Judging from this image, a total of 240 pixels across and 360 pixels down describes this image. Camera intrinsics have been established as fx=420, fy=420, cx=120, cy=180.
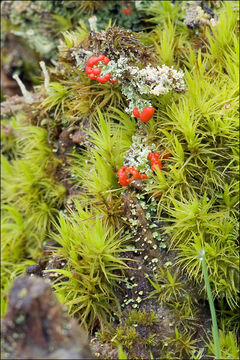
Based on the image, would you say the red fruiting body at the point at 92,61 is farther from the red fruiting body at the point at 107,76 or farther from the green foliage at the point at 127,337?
the green foliage at the point at 127,337

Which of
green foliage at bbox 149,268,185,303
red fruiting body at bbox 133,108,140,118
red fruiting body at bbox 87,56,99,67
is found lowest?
green foliage at bbox 149,268,185,303

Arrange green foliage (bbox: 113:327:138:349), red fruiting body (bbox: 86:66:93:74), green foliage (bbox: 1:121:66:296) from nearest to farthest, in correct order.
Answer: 1. green foliage (bbox: 113:327:138:349)
2. red fruiting body (bbox: 86:66:93:74)
3. green foliage (bbox: 1:121:66:296)

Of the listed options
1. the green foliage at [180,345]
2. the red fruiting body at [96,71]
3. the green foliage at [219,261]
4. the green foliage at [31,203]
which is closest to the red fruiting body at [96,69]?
the red fruiting body at [96,71]

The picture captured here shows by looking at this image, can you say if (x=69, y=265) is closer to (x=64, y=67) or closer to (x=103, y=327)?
(x=103, y=327)

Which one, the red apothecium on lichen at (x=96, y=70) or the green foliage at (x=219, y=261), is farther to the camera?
the red apothecium on lichen at (x=96, y=70)

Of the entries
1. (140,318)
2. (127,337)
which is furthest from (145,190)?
(127,337)

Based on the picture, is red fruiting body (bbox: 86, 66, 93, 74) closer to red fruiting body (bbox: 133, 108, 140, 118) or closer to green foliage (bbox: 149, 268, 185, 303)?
red fruiting body (bbox: 133, 108, 140, 118)

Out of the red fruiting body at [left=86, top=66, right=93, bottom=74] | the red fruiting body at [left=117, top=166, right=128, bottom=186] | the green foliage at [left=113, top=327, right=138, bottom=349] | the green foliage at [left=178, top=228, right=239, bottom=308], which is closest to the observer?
the green foliage at [left=113, top=327, right=138, bottom=349]

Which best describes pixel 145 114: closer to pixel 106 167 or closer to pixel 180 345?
pixel 106 167

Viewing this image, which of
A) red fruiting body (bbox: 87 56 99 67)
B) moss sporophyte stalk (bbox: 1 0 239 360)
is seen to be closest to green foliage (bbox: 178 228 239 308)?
moss sporophyte stalk (bbox: 1 0 239 360)
